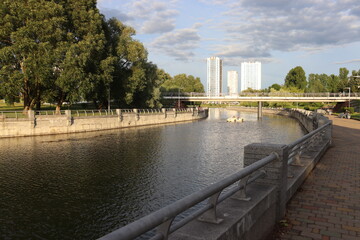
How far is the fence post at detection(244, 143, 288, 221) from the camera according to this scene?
20.9 ft

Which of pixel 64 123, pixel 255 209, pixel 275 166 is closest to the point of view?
pixel 255 209

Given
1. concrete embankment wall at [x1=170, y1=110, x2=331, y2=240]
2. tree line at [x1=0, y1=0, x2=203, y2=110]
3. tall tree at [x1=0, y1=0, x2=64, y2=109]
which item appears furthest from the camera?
tree line at [x1=0, y1=0, x2=203, y2=110]

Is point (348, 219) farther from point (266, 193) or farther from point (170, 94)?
point (170, 94)

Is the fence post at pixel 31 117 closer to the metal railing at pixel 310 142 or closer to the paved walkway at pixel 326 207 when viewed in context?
the metal railing at pixel 310 142

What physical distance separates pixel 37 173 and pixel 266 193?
16010 mm

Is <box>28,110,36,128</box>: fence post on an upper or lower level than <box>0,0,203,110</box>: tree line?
lower

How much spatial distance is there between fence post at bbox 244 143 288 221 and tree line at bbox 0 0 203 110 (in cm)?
3620

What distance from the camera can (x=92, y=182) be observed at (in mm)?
16062

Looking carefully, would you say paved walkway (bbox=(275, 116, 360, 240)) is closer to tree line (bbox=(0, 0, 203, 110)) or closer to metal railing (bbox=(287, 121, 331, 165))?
metal railing (bbox=(287, 121, 331, 165))

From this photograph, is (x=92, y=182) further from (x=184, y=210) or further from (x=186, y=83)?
(x=186, y=83)

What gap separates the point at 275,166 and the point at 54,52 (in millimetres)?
38067

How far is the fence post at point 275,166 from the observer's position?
637 cm

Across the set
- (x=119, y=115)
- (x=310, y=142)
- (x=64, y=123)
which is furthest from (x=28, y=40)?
(x=310, y=142)

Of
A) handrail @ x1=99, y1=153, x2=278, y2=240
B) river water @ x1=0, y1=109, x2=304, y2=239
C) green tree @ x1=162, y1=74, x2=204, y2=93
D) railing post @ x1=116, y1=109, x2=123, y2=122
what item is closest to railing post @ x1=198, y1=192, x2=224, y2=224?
handrail @ x1=99, y1=153, x2=278, y2=240
